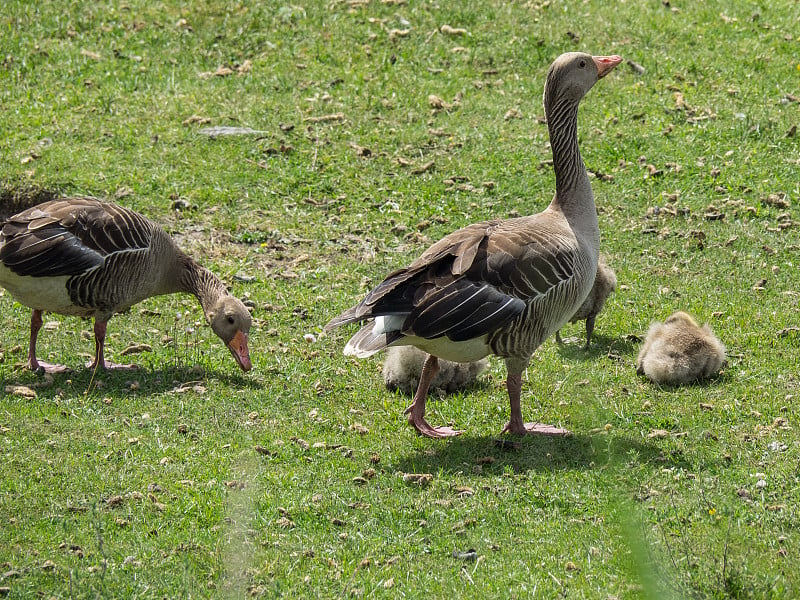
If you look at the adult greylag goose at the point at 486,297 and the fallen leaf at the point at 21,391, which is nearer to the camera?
the adult greylag goose at the point at 486,297

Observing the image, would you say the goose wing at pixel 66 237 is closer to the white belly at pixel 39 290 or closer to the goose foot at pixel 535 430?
the white belly at pixel 39 290

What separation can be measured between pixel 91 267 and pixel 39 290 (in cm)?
47

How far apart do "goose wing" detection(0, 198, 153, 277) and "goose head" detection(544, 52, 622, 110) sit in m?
Result: 3.80

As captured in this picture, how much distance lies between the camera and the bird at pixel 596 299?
883 centimetres

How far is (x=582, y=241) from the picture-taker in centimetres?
758

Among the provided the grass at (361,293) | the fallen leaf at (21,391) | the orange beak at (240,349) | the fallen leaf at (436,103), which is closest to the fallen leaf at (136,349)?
the grass at (361,293)

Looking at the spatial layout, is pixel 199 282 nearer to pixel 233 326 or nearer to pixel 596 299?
pixel 233 326

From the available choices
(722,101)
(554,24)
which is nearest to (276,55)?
(554,24)

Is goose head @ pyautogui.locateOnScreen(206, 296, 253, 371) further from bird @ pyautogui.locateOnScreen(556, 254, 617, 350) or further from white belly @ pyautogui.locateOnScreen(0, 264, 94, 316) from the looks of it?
bird @ pyautogui.locateOnScreen(556, 254, 617, 350)

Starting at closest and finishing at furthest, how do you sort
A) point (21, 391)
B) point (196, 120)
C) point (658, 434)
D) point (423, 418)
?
1. point (658, 434)
2. point (423, 418)
3. point (21, 391)
4. point (196, 120)

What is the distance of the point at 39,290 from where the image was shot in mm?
8312

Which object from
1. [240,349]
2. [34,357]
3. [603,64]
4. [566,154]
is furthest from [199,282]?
[603,64]

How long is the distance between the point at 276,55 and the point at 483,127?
150 inches

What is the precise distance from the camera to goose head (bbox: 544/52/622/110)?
26.2 feet
